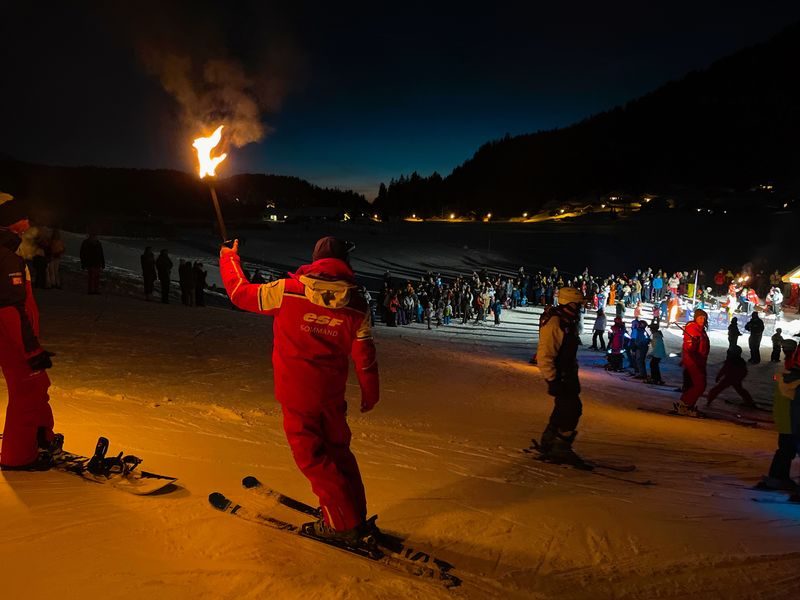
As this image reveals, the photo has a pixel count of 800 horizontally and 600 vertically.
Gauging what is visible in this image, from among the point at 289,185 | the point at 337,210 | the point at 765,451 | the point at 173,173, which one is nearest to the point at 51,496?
the point at 765,451

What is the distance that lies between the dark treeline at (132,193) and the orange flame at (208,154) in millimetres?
75817

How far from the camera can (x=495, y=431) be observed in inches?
272

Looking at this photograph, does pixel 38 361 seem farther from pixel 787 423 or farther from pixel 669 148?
pixel 669 148

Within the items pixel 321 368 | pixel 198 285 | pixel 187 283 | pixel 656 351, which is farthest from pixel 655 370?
pixel 187 283

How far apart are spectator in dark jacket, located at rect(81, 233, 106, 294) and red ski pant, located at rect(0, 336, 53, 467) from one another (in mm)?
12936

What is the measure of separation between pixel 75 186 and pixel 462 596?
145194mm

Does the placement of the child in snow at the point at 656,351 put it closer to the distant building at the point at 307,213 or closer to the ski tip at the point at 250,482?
the ski tip at the point at 250,482

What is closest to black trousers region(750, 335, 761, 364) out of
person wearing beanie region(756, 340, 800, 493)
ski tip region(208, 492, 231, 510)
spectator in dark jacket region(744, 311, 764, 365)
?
spectator in dark jacket region(744, 311, 764, 365)

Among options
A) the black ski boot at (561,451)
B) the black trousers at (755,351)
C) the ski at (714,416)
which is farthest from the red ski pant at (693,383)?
the black trousers at (755,351)

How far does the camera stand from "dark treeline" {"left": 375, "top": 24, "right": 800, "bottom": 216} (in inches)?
4641

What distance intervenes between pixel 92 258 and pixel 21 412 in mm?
13620

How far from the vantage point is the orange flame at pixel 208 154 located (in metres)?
4.31

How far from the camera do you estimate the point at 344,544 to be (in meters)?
3.21

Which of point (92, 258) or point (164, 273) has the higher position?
point (92, 258)
